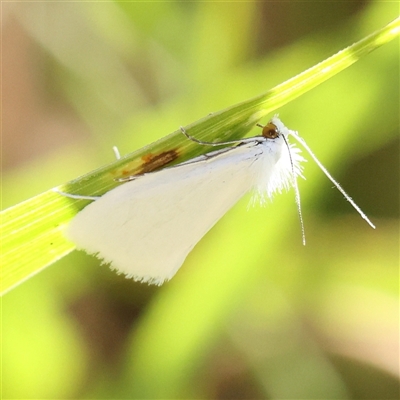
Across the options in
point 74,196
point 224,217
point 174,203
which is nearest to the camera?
point 74,196

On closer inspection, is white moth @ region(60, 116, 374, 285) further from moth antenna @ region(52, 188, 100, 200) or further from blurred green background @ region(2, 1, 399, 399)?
blurred green background @ region(2, 1, 399, 399)

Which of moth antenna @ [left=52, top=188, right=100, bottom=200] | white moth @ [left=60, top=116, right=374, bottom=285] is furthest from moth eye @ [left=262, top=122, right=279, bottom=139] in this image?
moth antenna @ [left=52, top=188, right=100, bottom=200]

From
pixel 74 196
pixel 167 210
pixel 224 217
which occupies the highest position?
pixel 74 196

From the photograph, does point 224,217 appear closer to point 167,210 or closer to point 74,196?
point 167,210

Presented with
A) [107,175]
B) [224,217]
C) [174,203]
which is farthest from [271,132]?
[224,217]

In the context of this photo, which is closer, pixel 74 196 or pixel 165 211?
pixel 74 196

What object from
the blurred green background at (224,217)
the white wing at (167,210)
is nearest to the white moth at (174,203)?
the white wing at (167,210)

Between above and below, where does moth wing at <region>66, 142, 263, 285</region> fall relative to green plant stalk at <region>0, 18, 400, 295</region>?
below

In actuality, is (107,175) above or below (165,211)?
above
